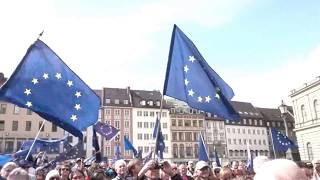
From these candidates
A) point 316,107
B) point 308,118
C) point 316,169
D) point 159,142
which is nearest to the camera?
point 316,169

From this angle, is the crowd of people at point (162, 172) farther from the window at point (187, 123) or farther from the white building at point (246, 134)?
the white building at point (246, 134)

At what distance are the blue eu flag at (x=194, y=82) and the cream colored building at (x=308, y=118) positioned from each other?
52262 mm

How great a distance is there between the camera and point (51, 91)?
30.9ft

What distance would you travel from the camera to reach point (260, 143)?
4343 inches

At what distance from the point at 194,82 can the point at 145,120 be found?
→ 7947 centimetres

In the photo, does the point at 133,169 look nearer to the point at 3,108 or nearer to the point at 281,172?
the point at 281,172

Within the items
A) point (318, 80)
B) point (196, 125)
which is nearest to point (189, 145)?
point (196, 125)

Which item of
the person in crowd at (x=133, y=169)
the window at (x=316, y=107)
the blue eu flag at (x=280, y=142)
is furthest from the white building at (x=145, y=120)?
the person in crowd at (x=133, y=169)

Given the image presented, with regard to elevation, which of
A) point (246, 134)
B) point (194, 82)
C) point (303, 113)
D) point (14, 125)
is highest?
point (246, 134)

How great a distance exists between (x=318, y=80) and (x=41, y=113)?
5696 cm

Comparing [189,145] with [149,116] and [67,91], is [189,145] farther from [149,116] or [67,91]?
[67,91]

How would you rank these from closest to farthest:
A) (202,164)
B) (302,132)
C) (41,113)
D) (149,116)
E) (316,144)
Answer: (202,164) < (41,113) < (316,144) < (302,132) < (149,116)

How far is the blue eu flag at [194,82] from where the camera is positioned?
9938 mm

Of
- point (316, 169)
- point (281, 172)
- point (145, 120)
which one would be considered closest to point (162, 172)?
point (316, 169)
